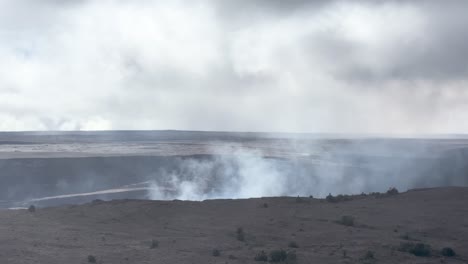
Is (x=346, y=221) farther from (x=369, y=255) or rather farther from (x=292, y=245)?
(x=369, y=255)

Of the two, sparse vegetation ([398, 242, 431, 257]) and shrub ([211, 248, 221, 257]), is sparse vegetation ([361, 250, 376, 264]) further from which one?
shrub ([211, 248, 221, 257])

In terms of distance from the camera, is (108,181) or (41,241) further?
(108,181)

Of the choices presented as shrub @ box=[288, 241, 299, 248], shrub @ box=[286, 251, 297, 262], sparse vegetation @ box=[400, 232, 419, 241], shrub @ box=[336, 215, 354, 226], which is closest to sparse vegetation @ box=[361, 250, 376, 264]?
shrub @ box=[286, 251, 297, 262]

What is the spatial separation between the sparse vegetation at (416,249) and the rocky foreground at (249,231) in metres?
0.05

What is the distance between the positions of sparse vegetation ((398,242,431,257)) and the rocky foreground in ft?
0.16

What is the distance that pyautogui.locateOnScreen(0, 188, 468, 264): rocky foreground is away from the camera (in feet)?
111

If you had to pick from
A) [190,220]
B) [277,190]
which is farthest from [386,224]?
[277,190]

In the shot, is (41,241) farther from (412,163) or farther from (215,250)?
(412,163)

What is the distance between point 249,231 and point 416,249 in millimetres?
9750

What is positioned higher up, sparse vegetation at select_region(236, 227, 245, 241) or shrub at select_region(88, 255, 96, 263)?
sparse vegetation at select_region(236, 227, 245, 241)

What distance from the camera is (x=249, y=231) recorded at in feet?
133

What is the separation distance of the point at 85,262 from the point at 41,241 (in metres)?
5.59

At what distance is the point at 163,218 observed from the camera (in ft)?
148

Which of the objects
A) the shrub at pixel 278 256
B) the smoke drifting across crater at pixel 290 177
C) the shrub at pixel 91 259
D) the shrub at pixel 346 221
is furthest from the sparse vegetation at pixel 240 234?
the smoke drifting across crater at pixel 290 177
